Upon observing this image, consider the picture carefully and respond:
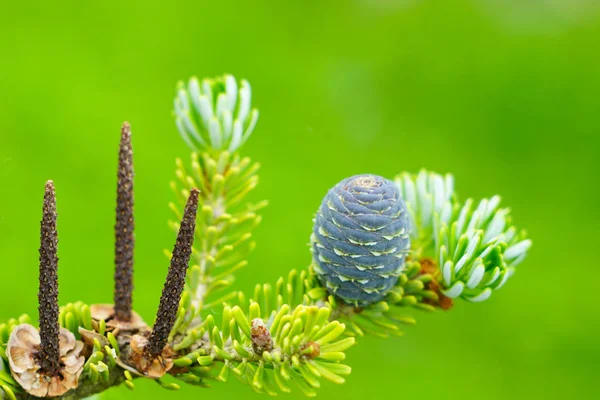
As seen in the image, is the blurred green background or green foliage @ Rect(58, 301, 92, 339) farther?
the blurred green background

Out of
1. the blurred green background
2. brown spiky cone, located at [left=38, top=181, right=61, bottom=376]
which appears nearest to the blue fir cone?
brown spiky cone, located at [left=38, top=181, right=61, bottom=376]

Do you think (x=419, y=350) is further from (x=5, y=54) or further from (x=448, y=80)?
(x=5, y=54)

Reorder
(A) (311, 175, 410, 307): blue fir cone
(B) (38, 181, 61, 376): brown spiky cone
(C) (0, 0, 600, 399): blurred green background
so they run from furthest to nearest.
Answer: (C) (0, 0, 600, 399): blurred green background
(A) (311, 175, 410, 307): blue fir cone
(B) (38, 181, 61, 376): brown spiky cone

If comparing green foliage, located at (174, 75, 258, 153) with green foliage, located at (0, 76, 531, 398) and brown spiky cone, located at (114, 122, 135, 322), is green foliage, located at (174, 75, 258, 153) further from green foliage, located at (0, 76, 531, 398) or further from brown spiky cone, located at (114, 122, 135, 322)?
brown spiky cone, located at (114, 122, 135, 322)

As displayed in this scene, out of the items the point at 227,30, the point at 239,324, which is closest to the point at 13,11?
the point at 227,30

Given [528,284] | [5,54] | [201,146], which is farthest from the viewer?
[5,54]

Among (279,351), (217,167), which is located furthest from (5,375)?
(217,167)

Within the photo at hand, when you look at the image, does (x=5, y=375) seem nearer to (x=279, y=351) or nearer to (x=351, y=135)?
(x=279, y=351)
